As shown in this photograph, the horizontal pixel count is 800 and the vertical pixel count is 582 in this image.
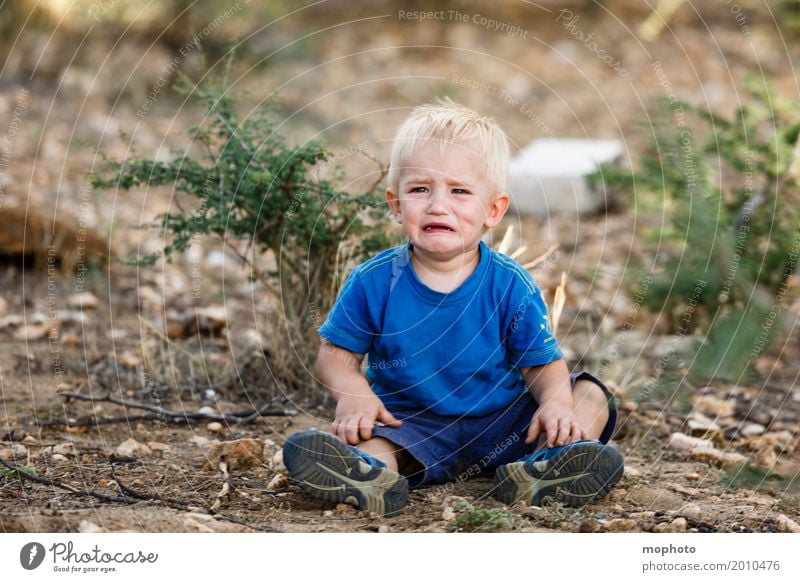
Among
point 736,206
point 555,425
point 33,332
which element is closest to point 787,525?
point 555,425

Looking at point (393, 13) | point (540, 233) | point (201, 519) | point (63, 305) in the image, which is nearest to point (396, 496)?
point (201, 519)

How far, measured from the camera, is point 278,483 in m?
2.77

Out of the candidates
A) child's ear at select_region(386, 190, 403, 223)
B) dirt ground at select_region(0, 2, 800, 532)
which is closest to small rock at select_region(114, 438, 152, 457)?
dirt ground at select_region(0, 2, 800, 532)

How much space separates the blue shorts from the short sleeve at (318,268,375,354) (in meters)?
0.22

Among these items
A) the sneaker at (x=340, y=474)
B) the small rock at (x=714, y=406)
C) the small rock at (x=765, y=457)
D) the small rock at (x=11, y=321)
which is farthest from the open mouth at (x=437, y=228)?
the small rock at (x=11, y=321)

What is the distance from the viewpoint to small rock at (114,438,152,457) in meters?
3.01

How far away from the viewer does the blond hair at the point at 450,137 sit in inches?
109

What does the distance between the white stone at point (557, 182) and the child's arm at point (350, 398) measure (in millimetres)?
3354

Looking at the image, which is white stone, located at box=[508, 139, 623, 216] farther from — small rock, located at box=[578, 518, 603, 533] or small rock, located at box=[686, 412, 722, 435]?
small rock, located at box=[578, 518, 603, 533]

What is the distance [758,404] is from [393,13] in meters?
6.13

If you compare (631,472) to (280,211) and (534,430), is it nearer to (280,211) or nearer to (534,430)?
(534,430)

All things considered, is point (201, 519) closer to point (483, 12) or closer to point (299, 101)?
point (299, 101)

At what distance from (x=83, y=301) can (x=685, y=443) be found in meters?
2.56

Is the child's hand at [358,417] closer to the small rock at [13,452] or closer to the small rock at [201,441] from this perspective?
the small rock at [201,441]
